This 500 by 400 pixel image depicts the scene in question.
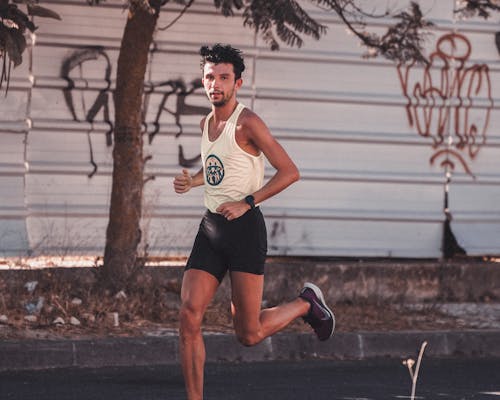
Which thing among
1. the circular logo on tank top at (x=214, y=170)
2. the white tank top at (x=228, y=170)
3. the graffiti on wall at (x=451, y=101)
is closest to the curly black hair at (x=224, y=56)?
the white tank top at (x=228, y=170)

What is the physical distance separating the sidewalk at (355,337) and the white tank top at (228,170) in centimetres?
259

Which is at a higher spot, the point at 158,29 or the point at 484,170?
the point at 158,29

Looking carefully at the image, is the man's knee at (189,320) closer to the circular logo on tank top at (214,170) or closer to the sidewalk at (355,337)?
the circular logo on tank top at (214,170)

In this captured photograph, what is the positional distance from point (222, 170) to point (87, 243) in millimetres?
4818

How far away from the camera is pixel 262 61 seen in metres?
12.2

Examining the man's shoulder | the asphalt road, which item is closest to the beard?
the man's shoulder

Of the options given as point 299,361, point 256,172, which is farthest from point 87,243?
point 256,172

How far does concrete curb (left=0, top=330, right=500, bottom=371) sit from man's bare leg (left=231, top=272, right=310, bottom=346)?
2.13m

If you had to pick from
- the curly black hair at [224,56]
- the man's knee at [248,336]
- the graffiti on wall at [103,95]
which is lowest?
the man's knee at [248,336]

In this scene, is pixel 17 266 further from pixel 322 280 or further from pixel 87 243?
pixel 322 280

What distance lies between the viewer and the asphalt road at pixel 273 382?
818cm

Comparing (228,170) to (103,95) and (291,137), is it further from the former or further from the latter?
A: (291,137)

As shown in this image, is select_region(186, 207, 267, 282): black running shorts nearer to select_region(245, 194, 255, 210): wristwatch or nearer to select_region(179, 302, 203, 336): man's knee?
select_region(245, 194, 255, 210): wristwatch

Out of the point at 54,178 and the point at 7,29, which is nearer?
the point at 7,29
